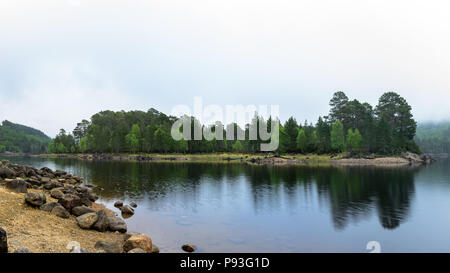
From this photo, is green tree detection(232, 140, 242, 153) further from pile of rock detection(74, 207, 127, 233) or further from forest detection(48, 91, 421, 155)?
pile of rock detection(74, 207, 127, 233)

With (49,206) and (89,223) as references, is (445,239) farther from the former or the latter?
(49,206)

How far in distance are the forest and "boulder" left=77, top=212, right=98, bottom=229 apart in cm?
11328

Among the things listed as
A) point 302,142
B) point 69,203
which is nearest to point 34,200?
point 69,203

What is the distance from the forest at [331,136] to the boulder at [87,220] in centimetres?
11328

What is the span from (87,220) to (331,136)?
120646 millimetres

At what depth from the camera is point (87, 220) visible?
19.6 metres

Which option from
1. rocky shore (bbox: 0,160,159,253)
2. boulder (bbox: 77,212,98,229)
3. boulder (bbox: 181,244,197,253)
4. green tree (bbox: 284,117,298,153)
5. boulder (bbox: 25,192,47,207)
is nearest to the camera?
rocky shore (bbox: 0,160,159,253)

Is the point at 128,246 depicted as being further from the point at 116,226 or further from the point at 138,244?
the point at 116,226

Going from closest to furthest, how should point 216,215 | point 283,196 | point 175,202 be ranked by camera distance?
point 216,215
point 175,202
point 283,196

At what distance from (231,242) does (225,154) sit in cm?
12452

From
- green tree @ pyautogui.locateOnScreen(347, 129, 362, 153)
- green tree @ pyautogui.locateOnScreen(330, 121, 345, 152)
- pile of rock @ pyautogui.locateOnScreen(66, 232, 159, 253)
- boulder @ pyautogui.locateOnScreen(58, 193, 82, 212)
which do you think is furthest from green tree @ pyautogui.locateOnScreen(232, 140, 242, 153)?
pile of rock @ pyautogui.locateOnScreen(66, 232, 159, 253)

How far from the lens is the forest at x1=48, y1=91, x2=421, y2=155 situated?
119 metres

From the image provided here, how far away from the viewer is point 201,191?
41.2 m
